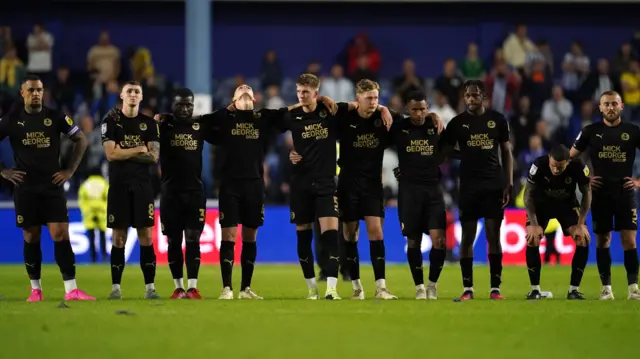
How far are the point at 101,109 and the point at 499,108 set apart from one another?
8.92 meters

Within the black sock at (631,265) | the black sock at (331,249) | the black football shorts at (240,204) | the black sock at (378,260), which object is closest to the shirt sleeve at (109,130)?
the black football shorts at (240,204)

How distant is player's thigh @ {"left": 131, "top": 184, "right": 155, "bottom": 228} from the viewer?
13.1 m

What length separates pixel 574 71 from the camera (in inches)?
1127

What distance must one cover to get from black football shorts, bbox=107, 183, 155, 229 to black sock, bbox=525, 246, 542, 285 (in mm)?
4269

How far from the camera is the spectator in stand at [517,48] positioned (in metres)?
28.6

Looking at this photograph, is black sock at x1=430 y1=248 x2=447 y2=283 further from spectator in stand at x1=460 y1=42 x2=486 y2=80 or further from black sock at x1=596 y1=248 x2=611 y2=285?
spectator in stand at x1=460 y1=42 x2=486 y2=80

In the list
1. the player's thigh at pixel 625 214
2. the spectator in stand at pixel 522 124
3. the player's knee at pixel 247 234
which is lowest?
the player's knee at pixel 247 234

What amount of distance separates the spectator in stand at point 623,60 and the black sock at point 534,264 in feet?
50.2

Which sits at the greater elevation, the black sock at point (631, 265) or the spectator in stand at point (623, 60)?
the spectator in stand at point (623, 60)

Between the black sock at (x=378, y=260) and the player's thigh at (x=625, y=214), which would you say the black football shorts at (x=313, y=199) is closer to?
the black sock at (x=378, y=260)

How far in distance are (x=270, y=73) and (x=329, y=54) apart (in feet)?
11.3

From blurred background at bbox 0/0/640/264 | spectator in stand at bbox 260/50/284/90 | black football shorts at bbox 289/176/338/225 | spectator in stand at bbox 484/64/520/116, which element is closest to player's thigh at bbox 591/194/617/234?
black football shorts at bbox 289/176/338/225

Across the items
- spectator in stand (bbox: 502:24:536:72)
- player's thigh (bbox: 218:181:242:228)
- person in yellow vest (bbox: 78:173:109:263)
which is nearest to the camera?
player's thigh (bbox: 218:181:242:228)

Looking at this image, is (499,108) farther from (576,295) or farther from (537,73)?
(576,295)
